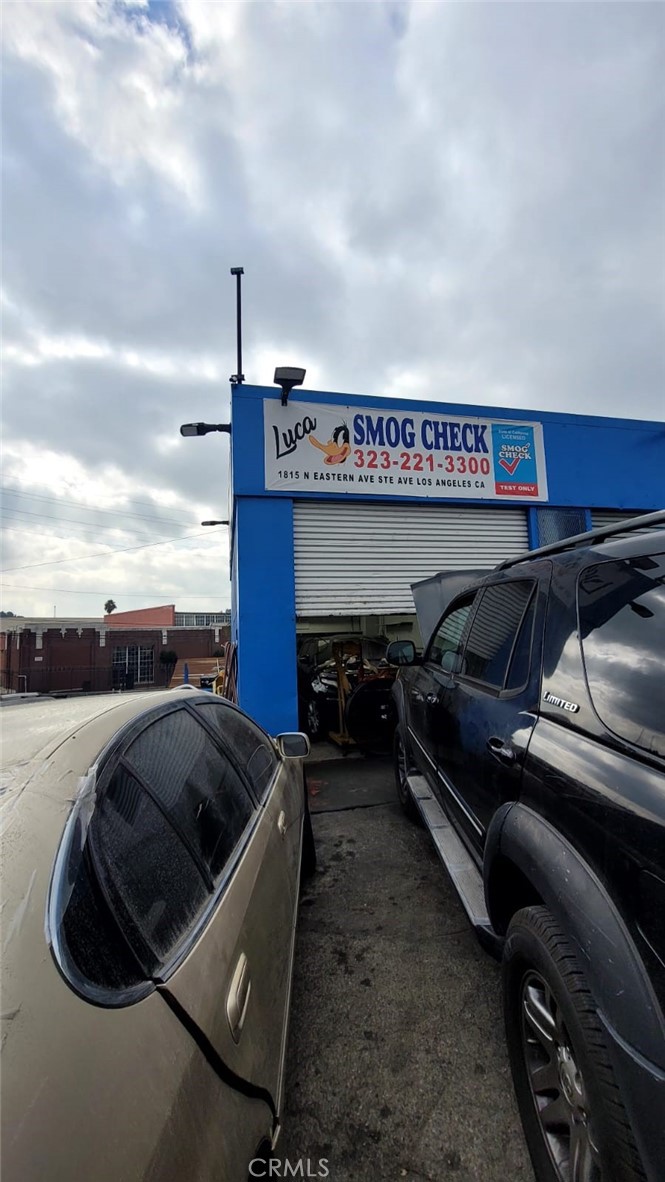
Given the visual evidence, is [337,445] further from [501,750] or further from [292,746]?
[501,750]

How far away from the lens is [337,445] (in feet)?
25.9

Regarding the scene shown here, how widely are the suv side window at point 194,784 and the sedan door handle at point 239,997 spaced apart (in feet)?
0.88

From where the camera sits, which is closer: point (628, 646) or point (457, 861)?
point (628, 646)

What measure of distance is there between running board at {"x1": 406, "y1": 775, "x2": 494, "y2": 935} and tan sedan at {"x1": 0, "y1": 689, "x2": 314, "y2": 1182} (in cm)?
85

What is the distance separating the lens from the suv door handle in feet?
6.90

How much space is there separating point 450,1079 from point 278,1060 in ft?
3.36

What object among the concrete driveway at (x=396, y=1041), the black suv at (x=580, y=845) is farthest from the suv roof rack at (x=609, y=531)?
the concrete driveway at (x=396, y=1041)

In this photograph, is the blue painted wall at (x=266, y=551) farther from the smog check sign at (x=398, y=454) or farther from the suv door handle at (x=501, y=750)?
the suv door handle at (x=501, y=750)

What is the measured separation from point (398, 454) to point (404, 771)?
16.6 feet

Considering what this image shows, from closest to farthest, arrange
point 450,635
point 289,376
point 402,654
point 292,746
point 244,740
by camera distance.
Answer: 1. point 244,740
2. point 292,746
3. point 450,635
4. point 402,654
5. point 289,376

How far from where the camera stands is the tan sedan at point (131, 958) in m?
0.81

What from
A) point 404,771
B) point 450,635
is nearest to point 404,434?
point 450,635

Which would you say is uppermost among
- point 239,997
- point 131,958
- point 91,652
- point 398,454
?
point 398,454

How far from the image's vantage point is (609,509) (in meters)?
9.10
